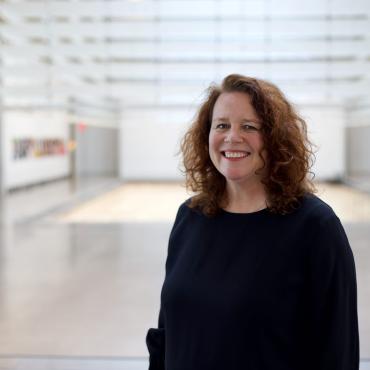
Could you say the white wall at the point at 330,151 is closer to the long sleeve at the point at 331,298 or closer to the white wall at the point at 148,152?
the white wall at the point at 148,152

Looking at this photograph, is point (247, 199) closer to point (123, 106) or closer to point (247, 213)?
point (247, 213)

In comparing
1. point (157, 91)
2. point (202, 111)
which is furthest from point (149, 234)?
point (202, 111)

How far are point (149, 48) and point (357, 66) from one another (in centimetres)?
278

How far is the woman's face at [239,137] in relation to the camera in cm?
163

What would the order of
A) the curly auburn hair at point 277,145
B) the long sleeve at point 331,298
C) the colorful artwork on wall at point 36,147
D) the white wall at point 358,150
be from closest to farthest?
the long sleeve at point 331,298, the curly auburn hair at point 277,145, the white wall at point 358,150, the colorful artwork on wall at point 36,147

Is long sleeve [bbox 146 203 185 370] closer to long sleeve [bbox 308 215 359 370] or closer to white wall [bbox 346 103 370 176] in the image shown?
long sleeve [bbox 308 215 359 370]

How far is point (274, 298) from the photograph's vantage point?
Answer: 153cm

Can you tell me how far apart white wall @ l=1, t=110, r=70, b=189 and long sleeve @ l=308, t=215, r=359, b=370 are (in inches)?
500

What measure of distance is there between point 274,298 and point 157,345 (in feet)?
1.61

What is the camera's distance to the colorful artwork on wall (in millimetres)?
15203

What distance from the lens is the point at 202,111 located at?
1.81 metres

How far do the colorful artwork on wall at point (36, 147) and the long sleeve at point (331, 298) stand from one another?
45.7ft

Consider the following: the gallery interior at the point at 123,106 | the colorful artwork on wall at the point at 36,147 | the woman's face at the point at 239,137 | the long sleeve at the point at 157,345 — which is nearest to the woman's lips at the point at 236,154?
the woman's face at the point at 239,137

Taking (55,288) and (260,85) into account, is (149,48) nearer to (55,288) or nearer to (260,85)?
(55,288)
